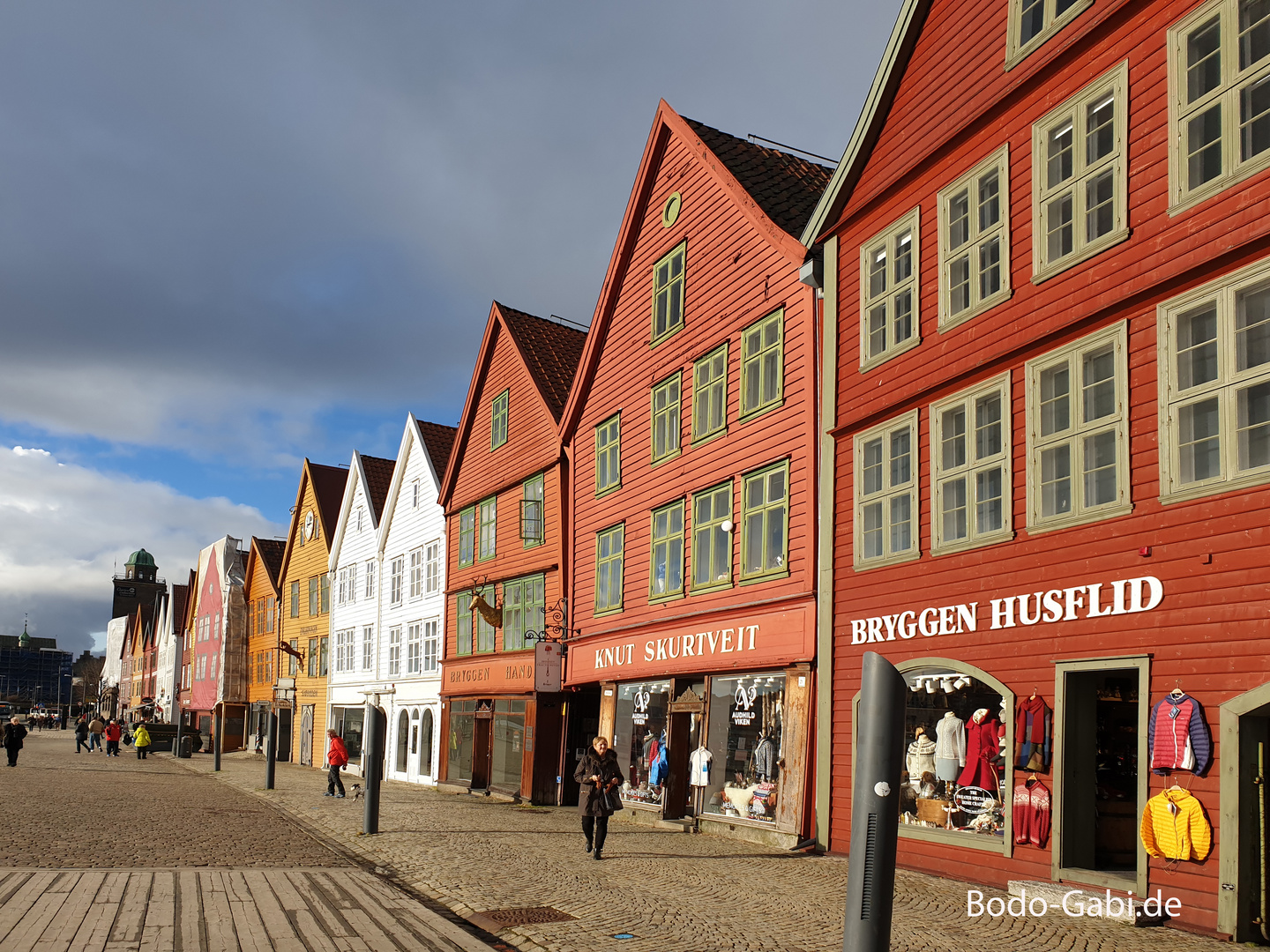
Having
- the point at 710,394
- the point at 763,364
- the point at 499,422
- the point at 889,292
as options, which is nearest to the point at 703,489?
the point at 710,394

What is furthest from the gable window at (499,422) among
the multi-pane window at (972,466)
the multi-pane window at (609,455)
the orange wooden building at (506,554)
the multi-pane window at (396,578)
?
the multi-pane window at (972,466)

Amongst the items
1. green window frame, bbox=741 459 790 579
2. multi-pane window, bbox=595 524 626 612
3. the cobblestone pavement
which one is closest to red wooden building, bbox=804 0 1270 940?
the cobblestone pavement

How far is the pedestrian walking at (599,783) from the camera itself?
15852mm

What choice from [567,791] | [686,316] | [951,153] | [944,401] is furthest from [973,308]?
[567,791]

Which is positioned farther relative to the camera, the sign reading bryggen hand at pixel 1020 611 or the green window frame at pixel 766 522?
the green window frame at pixel 766 522

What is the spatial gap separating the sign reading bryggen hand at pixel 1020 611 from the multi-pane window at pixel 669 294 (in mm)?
8570

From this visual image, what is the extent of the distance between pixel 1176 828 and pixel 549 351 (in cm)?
2325

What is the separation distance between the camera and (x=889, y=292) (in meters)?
16.8

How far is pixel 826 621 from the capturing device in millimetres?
17312

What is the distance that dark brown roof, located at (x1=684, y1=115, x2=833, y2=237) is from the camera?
20.7 meters

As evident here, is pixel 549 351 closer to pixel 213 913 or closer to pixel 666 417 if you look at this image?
pixel 666 417

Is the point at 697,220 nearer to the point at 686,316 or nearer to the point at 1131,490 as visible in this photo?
the point at 686,316

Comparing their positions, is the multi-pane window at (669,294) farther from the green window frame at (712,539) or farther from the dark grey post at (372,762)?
the dark grey post at (372,762)

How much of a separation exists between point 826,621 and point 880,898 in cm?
1203
